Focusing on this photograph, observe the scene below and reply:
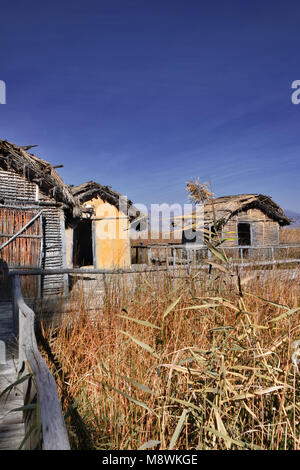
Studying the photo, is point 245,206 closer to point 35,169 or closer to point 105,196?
point 105,196

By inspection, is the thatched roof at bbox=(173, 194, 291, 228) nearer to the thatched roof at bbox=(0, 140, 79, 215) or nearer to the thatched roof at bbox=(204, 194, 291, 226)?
the thatched roof at bbox=(204, 194, 291, 226)

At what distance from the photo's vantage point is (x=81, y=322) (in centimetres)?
322

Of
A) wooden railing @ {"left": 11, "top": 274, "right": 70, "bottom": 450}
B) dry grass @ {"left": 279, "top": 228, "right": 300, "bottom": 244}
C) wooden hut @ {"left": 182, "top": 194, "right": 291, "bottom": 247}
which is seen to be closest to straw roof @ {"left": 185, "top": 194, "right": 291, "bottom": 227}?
wooden hut @ {"left": 182, "top": 194, "right": 291, "bottom": 247}

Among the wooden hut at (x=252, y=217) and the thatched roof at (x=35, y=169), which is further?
the wooden hut at (x=252, y=217)

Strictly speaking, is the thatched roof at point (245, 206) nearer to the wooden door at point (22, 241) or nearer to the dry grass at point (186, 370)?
the wooden door at point (22, 241)

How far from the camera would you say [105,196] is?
45.4 feet

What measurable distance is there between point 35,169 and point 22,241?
2.23m

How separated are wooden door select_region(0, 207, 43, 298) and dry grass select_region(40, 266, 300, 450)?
18.7 feet

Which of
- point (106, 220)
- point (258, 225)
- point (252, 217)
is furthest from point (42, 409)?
point (258, 225)

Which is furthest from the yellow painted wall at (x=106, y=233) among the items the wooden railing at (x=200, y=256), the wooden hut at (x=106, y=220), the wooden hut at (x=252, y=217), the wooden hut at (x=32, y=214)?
the wooden hut at (x=252, y=217)

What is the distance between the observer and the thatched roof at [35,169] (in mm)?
9172
